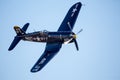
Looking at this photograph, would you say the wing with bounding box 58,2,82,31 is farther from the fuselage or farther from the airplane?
the fuselage

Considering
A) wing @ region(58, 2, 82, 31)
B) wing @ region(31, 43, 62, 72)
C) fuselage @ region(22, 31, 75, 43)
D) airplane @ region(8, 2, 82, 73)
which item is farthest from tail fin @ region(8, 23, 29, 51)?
wing @ region(58, 2, 82, 31)

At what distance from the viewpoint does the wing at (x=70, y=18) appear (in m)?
34.5

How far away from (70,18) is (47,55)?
23.7 feet

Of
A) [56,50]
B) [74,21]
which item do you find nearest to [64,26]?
[74,21]

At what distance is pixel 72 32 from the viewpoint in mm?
31562

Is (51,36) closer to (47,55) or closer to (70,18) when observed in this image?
(47,55)

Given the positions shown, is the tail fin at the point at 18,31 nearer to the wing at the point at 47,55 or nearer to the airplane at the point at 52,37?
the airplane at the point at 52,37

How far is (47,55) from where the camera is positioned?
30922 mm

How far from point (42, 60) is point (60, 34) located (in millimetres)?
4254

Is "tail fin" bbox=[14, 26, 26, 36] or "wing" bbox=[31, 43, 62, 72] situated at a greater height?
"tail fin" bbox=[14, 26, 26, 36]

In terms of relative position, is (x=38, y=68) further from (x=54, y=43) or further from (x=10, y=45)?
(x=10, y=45)

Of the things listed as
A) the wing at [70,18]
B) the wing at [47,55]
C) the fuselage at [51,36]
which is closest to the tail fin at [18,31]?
the fuselage at [51,36]

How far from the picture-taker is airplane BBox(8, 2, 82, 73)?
3033 centimetres

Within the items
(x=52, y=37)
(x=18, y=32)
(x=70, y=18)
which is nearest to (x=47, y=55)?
(x=52, y=37)
